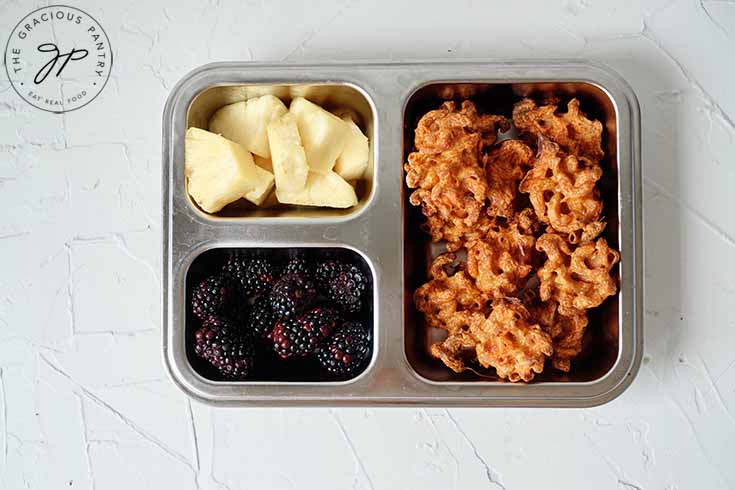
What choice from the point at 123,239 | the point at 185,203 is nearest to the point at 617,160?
the point at 185,203

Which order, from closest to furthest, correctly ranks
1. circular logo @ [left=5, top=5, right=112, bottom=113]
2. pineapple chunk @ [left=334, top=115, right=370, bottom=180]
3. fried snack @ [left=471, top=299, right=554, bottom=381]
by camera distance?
fried snack @ [left=471, top=299, right=554, bottom=381] < pineapple chunk @ [left=334, top=115, right=370, bottom=180] < circular logo @ [left=5, top=5, right=112, bottom=113]

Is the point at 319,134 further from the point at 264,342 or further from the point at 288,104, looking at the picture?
the point at 264,342

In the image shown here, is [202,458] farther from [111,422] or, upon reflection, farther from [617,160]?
[617,160]

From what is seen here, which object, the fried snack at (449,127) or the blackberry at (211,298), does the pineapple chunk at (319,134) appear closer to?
the fried snack at (449,127)

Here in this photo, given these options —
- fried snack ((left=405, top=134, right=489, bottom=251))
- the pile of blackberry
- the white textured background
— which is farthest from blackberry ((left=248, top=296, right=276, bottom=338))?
fried snack ((left=405, top=134, right=489, bottom=251))

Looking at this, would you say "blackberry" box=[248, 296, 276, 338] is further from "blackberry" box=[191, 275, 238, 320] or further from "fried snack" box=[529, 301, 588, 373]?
"fried snack" box=[529, 301, 588, 373]

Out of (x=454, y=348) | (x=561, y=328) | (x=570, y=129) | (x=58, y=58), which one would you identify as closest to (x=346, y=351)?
(x=454, y=348)

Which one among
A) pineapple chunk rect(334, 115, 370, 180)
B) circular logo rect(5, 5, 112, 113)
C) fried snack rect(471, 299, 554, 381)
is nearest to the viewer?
fried snack rect(471, 299, 554, 381)
